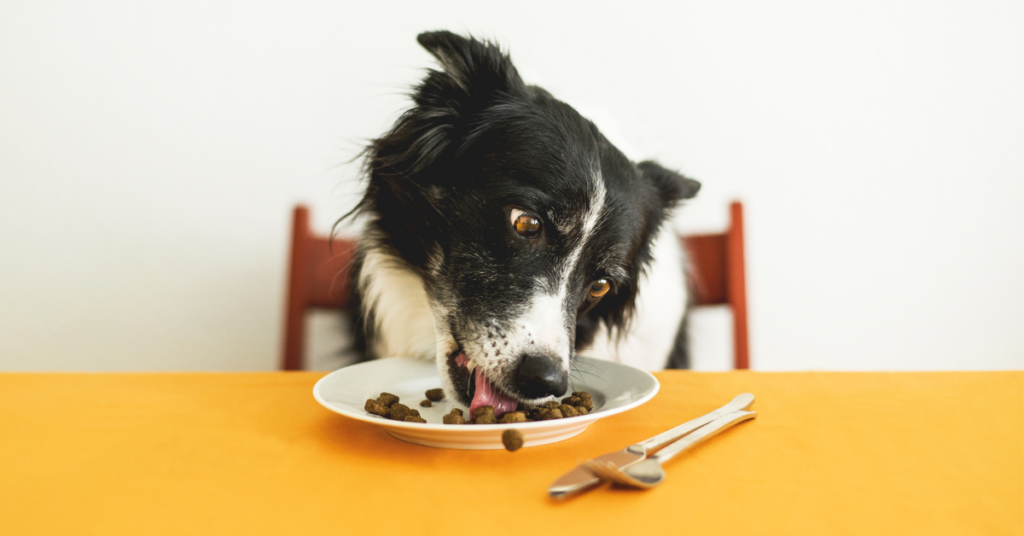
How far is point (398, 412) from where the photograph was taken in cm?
98

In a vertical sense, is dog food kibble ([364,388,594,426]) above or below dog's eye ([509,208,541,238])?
below

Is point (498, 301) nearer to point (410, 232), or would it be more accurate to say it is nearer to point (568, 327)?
point (568, 327)

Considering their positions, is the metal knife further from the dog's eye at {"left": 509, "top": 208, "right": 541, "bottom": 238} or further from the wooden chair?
the wooden chair

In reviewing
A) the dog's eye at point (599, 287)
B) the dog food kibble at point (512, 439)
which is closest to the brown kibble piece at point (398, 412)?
the dog food kibble at point (512, 439)

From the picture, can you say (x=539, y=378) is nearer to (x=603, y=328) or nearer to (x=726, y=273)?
(x=603, y=328)

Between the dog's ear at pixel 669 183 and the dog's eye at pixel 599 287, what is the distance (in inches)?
17.0

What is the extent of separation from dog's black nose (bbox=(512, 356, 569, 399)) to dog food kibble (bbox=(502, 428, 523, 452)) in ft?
1.01

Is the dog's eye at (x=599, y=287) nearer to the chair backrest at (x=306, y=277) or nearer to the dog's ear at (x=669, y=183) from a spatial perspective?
the dog's ear at (x=669, y=183)

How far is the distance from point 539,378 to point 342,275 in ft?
4.77

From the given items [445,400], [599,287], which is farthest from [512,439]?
[599,287]

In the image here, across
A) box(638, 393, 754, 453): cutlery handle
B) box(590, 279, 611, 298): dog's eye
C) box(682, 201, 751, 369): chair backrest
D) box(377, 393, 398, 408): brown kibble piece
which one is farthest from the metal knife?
box(682, 201, 751, 369): chair backrest

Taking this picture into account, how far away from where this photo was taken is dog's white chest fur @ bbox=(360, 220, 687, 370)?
1789 millimetres

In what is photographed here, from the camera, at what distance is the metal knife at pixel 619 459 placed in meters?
0.66

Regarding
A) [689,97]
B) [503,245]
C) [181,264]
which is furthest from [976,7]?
[181,264]
